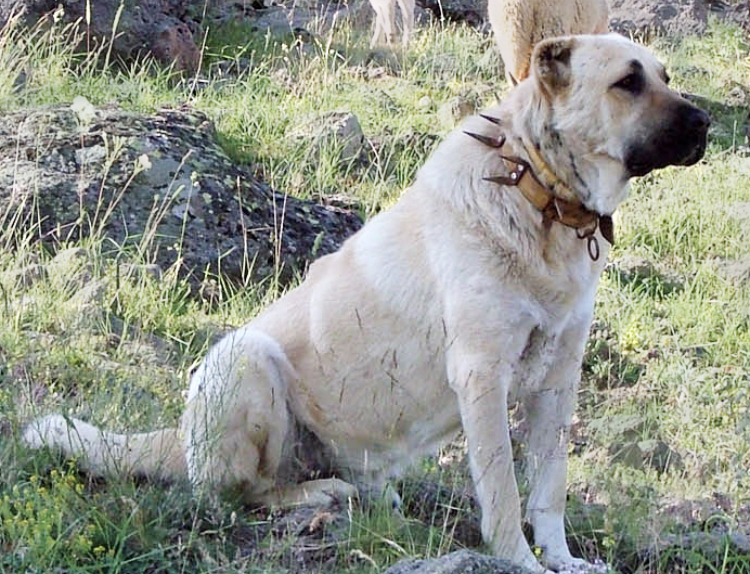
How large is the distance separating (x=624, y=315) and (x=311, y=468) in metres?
2.47

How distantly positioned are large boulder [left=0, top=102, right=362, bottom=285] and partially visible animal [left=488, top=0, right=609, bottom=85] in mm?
1370

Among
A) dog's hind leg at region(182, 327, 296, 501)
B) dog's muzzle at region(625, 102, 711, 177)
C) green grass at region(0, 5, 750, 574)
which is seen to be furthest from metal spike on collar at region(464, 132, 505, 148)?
green grass at region(0, 5, 750, 574)

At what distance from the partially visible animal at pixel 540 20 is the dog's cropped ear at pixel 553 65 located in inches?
115

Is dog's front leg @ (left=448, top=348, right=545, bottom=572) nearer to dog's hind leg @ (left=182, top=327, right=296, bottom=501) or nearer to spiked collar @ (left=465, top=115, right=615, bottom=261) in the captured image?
spiked collar @ (left=465, top=115, right=615, bottom=261)

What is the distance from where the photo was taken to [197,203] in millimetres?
6422

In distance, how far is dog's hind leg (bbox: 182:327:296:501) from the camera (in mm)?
3998

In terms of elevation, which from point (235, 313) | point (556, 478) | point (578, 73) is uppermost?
point (578, 73)

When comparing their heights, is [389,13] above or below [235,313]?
above

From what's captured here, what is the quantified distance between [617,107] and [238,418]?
4.98 ft

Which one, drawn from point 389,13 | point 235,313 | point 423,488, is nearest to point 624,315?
point 235,313

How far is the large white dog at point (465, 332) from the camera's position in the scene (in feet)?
12.8

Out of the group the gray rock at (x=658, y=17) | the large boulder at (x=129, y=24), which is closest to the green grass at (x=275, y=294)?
the large boulder at (x=129, y=24)

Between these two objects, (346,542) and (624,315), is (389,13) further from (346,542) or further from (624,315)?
(346,542)

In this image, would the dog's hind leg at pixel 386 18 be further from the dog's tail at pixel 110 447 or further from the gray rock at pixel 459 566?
the gray rock at pixel 459 566
